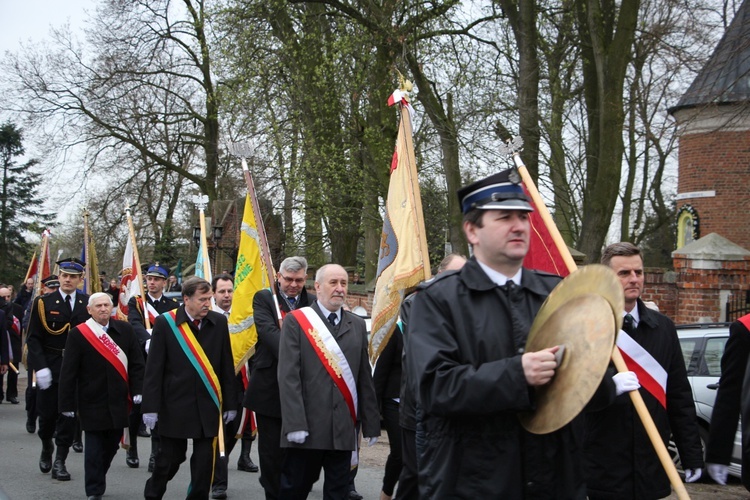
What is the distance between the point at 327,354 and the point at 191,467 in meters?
1.51

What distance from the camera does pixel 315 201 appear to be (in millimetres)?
21797

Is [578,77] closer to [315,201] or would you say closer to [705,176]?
[705,176]

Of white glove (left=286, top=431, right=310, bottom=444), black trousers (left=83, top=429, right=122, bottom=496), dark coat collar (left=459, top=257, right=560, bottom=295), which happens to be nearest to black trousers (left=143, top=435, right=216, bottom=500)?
black trousers (left=83, top=429, right=122, bottom=496)

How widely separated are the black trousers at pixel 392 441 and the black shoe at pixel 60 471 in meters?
3.48

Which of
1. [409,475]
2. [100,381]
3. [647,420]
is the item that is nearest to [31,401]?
[100,381]

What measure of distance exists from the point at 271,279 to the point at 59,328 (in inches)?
139

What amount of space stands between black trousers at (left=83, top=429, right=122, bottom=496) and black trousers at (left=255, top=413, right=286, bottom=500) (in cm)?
166

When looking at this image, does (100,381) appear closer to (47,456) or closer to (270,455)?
(47,456)

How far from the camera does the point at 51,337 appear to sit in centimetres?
1077

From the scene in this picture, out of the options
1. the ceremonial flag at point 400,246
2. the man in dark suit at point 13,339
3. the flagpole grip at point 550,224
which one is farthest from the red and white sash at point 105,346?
the man in dark suit at point 13,339

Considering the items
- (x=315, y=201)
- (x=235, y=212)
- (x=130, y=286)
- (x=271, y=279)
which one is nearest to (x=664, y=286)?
(x=315, y=201)

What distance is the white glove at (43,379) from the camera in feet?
32.2

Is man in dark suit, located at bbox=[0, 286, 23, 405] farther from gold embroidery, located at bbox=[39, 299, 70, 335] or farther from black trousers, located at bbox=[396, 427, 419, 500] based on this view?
black trousers, located at bbox=[396, 427, 419, 500]

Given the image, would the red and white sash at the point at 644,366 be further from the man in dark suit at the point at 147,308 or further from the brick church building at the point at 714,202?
the brick church building at the point at 714,202
